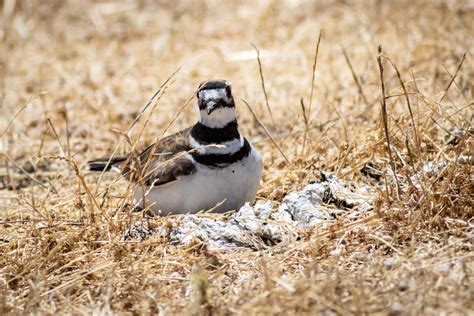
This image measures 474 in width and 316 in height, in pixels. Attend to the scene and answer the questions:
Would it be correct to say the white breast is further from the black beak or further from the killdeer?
the black beak

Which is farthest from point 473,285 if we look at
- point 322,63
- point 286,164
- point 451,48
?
point 322,63

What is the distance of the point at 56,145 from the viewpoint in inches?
300

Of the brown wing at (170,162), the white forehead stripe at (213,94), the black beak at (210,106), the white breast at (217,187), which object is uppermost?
the white forehead stripe at (213,94)

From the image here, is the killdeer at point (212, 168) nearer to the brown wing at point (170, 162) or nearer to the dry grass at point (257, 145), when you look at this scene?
the brown wing at point (170, 162)

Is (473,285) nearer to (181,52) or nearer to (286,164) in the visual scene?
(286,164)

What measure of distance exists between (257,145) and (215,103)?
174 centimetres

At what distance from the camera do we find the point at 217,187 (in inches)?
209

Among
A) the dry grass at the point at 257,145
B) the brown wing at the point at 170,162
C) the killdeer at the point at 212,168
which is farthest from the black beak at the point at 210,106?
the dry grass at the point at 257,145

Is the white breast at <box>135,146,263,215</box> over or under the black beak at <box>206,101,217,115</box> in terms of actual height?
under

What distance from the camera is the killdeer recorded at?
5316 millimetres

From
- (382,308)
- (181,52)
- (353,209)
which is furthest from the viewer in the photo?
(181,52)

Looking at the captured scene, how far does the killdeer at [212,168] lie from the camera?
17.4ft

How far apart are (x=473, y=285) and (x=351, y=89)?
4.31 metres

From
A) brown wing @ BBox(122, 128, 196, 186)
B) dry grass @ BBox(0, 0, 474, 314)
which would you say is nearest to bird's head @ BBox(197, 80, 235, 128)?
brown wing @ BBox(122, 128, 196, 186)
